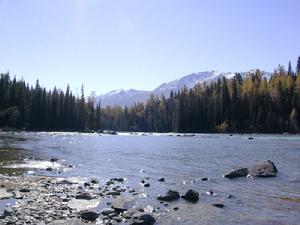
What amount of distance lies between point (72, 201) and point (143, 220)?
21.2ft

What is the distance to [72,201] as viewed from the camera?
87.1 feet

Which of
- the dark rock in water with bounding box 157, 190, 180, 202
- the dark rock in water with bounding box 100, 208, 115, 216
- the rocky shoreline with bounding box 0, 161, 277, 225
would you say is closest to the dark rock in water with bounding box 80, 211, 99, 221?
the rocky shoreline with bounding box 0, 161, 277, 225

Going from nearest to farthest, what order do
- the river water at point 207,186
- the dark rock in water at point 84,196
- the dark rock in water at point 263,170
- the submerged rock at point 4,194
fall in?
the river water at point 207,186, the submerged rock at point 4,194, the dark rock in water at point 84,196, the dark rock in water at point 263,170

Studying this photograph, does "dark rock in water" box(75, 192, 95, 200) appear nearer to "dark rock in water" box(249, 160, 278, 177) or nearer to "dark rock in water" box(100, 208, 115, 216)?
"dark rock in water" box(100, 208, 115, 216)

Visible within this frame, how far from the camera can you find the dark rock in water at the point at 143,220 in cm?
2147

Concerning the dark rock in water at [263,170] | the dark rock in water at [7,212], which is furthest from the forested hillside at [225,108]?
the dark rock in water at [7,212]

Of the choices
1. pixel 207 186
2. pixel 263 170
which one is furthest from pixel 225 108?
pixel 207 186

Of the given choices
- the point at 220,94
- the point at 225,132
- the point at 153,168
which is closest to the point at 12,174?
the point at 153,168

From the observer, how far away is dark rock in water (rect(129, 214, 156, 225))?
21.5 m

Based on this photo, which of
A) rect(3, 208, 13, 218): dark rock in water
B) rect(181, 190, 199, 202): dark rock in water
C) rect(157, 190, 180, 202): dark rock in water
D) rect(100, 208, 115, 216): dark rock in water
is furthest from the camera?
rect(181, 190, 199, 202): dark rock in water

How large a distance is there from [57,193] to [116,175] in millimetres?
→ 13003

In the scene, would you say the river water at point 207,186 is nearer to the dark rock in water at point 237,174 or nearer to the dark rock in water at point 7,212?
the dark rock in water at point 237,174

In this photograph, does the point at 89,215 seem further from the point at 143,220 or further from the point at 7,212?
the point at 7,212

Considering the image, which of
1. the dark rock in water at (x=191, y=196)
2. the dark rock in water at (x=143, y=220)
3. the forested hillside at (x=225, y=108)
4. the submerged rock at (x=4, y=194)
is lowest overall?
the dark rock in water at (x=143, y=220)
